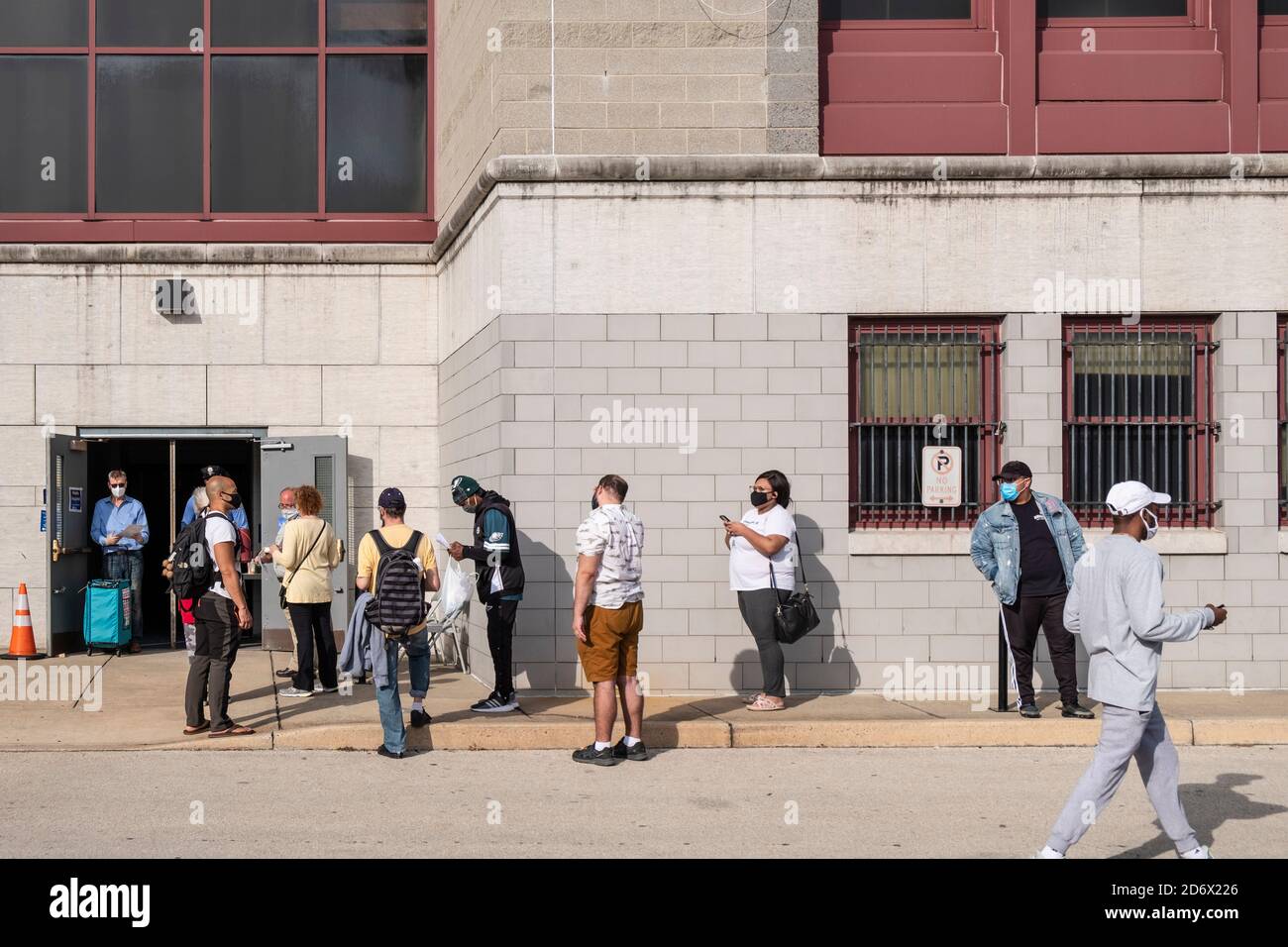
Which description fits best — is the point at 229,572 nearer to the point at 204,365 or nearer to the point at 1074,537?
the point at 204,365

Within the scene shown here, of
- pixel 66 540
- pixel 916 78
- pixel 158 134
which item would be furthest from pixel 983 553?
pixel 158 134

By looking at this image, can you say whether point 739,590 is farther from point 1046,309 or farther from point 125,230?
point 125,230

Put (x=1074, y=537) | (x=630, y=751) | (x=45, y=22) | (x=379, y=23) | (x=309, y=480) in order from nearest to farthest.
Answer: (x=630, y=751)
(x=1074, y=537)
(x=309, y=480)
(x=45, y=22)
(x=379, y=23)

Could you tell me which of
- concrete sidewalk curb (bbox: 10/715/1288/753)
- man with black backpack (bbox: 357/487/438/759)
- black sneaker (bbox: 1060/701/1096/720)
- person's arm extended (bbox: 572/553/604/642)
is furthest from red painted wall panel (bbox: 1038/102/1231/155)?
man with black backpack (bbox: 357/487/438/759)

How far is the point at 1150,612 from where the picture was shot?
6.36m

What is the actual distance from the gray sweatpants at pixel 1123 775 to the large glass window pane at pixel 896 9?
25.9 feet

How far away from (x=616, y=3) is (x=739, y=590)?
503cm

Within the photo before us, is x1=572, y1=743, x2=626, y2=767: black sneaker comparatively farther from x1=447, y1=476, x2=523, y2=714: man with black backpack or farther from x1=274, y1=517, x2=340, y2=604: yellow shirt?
x1=274, y1=517, x2=340, y2=604: yellow shirt

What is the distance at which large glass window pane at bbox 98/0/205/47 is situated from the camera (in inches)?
595

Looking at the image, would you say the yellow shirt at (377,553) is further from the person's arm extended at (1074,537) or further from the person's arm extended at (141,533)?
the person's arm extended at (141,533)

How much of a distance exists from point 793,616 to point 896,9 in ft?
18.2

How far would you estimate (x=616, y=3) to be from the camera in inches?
475

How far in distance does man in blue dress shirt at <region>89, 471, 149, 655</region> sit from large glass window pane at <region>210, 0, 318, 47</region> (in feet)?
15.7

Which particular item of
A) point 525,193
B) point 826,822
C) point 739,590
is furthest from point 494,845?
point 525,193
